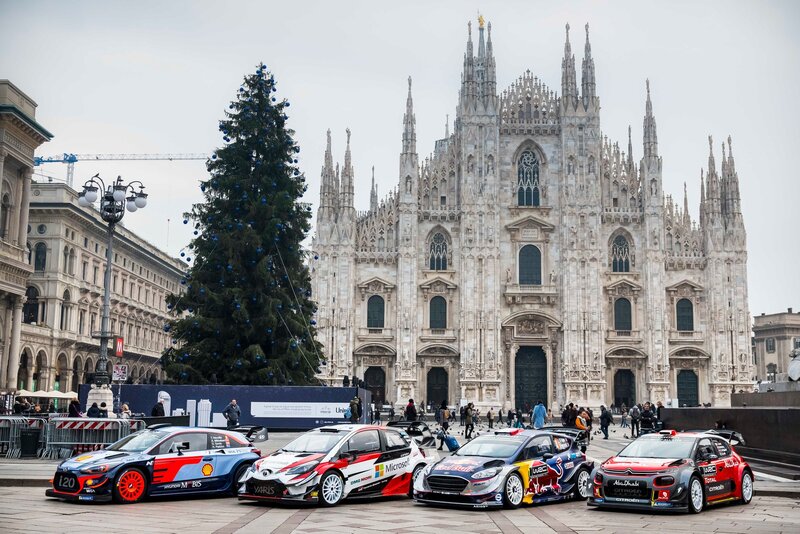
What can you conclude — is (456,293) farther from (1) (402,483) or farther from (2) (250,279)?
(1) (402,483)

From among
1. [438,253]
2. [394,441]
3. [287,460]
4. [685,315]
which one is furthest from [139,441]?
[685,315]

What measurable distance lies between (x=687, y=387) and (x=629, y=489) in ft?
142

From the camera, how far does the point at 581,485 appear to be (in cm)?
1647

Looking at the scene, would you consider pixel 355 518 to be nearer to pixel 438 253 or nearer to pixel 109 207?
pixel 109 207

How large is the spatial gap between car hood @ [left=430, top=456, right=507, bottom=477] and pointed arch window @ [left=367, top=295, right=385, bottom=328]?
132ft

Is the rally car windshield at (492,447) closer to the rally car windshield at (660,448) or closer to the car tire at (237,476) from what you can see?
the rally car windshield at (660,448)

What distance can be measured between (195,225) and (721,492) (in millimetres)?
25721

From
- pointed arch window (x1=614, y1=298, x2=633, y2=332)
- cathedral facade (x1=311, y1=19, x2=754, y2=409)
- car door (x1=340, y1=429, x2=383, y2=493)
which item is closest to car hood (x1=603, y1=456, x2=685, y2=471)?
car door (x1=340, y1=429, x2=383, y2=493)

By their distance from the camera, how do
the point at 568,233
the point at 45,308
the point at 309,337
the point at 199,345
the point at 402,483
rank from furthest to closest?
1. the point at 568,233
2. the point at 45,308
3. the point at 309,337
4. the point at 199,345
5. the point at 402,483

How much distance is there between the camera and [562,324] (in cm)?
5522

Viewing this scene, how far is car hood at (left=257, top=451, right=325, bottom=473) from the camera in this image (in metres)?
15.0

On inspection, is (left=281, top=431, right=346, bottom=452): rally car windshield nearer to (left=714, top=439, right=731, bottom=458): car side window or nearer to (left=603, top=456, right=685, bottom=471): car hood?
(left=603, top=456, right=685, bottom=471): car hood

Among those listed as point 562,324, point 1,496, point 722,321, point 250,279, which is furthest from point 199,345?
point 722,321

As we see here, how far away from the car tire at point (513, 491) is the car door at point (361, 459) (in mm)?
2322
